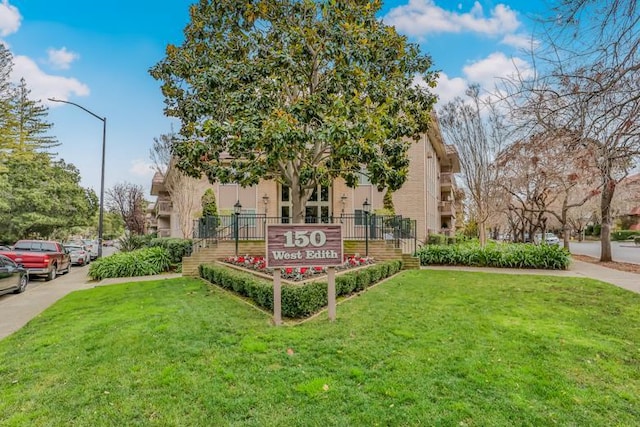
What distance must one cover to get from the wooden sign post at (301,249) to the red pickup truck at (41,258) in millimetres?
13316

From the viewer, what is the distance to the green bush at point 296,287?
6742 millimetres

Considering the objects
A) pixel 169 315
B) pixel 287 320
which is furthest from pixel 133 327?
pixel 287 320

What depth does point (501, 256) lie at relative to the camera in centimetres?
1515

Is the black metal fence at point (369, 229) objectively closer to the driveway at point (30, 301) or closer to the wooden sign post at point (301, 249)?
the driveway at point (30, 301)

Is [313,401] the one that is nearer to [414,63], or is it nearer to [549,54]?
[549,54]

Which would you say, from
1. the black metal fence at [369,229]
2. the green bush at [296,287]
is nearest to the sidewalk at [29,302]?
the black metal fence at [369,229]

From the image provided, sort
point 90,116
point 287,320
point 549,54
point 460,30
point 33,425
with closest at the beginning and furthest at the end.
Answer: point 33,425
point 549,54
point 287,320
point 460,30
point 90,116

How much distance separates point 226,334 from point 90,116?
16.8 m

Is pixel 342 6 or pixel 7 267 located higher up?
pixel 342 6

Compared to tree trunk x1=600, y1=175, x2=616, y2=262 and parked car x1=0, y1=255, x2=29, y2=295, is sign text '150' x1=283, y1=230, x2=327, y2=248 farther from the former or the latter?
tree trunk x1=600, y1=175, x2=616, y2=262

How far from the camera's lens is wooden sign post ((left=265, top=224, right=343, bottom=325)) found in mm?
6207

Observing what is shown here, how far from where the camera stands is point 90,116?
17734 millimetres

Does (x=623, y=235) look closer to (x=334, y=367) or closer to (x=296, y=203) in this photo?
(x=296, y=203)

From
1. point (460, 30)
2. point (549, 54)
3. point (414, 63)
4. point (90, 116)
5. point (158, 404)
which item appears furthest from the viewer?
point (90, 116)
